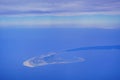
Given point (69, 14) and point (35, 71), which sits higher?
point (69, 14)

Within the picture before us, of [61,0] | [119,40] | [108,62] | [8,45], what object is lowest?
Result: [108,62]

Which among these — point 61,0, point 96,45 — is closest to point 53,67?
point 96,45

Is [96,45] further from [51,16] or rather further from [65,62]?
[51,16]

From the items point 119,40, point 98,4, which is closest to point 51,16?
point 98,4

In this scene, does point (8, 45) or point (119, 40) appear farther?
point (8, 45)

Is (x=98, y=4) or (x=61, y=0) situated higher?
(x=61, y=0)

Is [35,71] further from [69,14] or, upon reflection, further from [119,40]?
[119,40]
